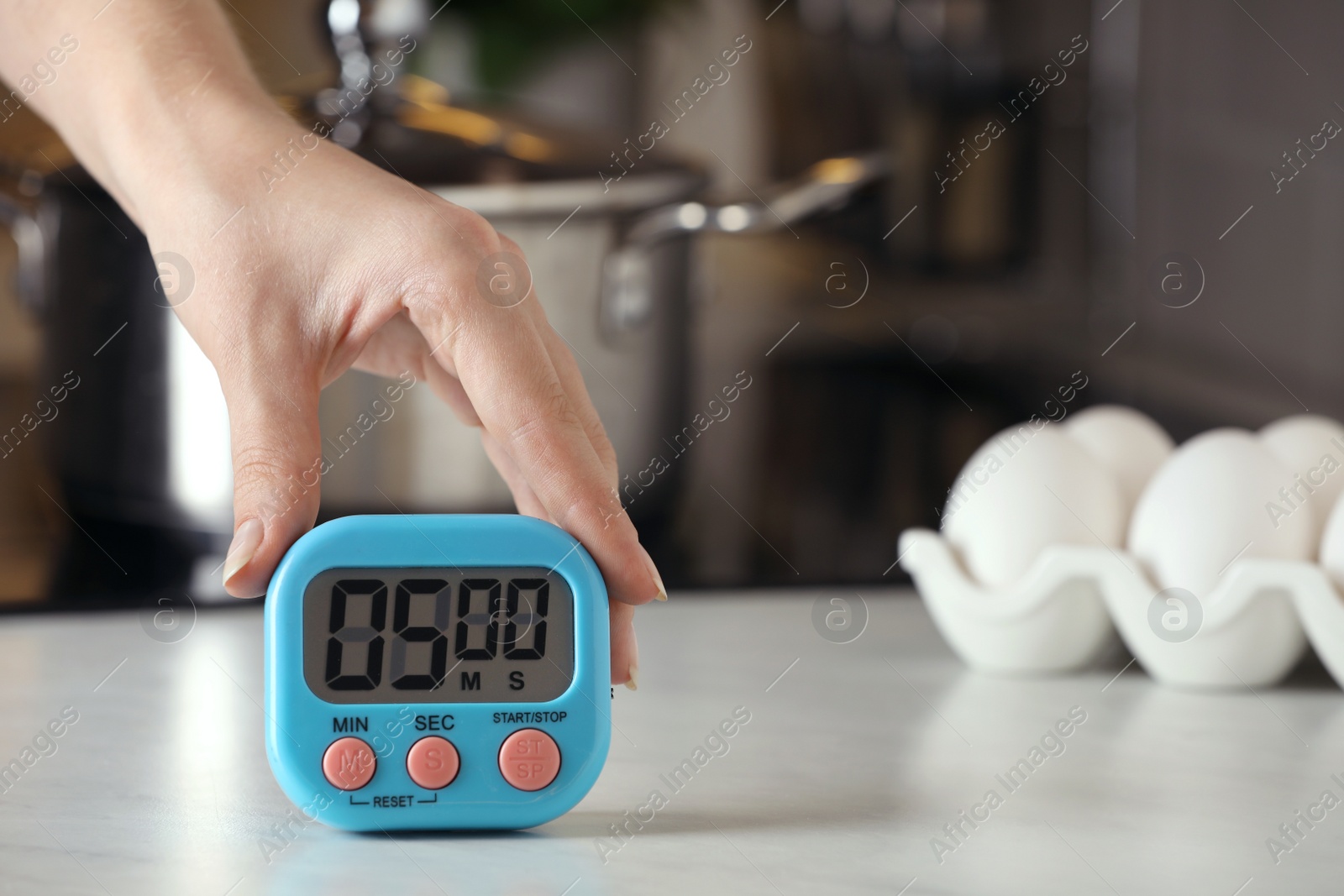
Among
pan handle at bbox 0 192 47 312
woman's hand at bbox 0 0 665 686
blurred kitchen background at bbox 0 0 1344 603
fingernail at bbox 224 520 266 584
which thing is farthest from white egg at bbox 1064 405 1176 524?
pan handle at bbox 0 192 47 312

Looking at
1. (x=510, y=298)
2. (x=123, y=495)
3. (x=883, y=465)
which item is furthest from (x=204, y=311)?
(x=883, y=465)

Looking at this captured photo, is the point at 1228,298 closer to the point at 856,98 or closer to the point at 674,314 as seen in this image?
the point at 856,98

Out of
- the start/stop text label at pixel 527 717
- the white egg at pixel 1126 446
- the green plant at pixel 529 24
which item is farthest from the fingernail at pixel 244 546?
the green plant at pixel 529 24

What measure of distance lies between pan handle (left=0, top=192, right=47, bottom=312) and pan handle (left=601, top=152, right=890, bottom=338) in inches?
15.8

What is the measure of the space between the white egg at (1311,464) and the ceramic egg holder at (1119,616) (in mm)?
45

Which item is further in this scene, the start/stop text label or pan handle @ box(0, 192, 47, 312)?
pan handle @ box(0, 192, 47, 312)

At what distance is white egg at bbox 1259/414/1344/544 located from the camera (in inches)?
26.4

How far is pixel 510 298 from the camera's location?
1.69 feet

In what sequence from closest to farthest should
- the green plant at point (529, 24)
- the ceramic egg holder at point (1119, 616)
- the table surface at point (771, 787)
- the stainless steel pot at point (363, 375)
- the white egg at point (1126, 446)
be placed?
the table surface at point (771, 787), the ceramic egg holder at point (1119, 616), the white egg at point (1126, 446), the stainless steel pot at point (363, 375), the green plant at point (529, 24)

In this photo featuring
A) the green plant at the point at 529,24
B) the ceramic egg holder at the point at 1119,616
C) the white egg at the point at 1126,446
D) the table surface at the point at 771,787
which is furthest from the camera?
the green plant at the point at 529,24

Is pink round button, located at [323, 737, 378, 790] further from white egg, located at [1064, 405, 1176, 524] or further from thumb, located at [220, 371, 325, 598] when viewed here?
white egg, located at [1064, 405, 1176, 524]

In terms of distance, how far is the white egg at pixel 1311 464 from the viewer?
2.20 ft

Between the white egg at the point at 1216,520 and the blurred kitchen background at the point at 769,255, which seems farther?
the blurred kitchen background at the point at 769,255

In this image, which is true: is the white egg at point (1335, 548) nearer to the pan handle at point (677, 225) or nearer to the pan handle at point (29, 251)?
the pan handle at point (677, 225)
